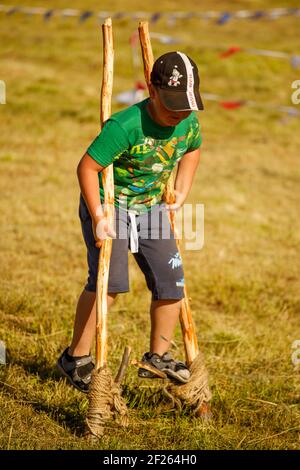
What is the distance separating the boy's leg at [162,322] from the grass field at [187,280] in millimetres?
349

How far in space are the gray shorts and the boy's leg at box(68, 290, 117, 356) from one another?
0.07m

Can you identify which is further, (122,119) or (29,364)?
(29,364)

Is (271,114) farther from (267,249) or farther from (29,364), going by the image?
(29,364)

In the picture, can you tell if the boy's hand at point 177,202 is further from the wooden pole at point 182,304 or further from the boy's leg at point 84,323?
the boy's leg at point 84,323

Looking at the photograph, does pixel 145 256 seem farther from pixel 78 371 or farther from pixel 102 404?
pixel 102 404

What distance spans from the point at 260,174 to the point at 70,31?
55.0ft

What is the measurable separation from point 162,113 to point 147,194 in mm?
574

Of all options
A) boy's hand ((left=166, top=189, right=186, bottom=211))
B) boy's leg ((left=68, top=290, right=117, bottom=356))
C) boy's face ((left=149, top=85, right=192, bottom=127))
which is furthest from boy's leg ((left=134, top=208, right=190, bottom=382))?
boy's face ((left=149, top=85, right=192, bottom=127))

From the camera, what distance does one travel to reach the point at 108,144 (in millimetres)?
3871

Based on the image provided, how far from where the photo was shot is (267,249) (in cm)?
805

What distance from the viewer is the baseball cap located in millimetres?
3785

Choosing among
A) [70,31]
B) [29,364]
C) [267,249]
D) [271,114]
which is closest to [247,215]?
[267,249]

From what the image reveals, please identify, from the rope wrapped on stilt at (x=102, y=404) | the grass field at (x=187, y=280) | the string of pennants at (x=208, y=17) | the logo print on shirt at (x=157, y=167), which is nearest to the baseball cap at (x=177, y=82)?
the logo print on shirt at (x=157, y=167)

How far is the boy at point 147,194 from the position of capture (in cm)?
388
